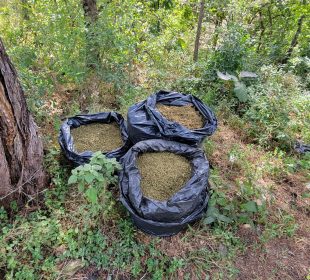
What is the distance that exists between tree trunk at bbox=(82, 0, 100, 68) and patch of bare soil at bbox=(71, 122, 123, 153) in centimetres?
93

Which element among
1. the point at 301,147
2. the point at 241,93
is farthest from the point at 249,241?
the point at 241,93

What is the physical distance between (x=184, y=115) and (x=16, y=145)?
1.41m

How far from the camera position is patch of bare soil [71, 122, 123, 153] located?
86.4 inches

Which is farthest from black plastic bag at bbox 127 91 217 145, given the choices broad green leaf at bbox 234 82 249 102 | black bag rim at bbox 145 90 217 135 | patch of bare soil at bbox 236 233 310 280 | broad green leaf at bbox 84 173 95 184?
broad green leaf at bbox 234 82 249 102

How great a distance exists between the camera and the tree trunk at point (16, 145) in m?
1.45

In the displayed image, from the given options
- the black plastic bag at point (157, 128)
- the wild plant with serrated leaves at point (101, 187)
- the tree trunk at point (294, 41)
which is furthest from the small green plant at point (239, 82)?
the wild plant with serrated leaves at point (101, 187)

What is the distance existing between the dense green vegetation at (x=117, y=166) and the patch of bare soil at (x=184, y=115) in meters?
0.42

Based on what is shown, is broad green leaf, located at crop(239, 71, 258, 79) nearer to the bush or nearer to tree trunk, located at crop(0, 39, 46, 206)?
the bush

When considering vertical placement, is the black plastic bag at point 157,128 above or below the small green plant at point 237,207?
above

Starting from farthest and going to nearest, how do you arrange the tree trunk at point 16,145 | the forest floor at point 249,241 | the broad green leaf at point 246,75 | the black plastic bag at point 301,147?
the broad green leaf at point 246,75
the black plastic bag at point 301,147
the forest floor at point 249,241
the tree trunk at point 16,145

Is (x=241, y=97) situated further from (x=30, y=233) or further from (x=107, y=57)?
(x=30, y=233)

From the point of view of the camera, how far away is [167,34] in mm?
4078

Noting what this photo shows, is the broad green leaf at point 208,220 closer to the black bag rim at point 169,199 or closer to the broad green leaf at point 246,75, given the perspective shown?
the black bag rim at point 169,199

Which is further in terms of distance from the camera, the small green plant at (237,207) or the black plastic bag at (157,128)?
the black plastic bag at (157,128)
